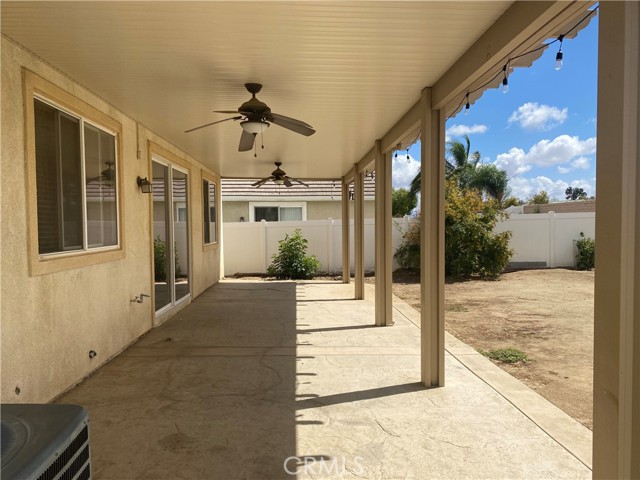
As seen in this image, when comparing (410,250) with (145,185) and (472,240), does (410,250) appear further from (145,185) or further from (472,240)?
(145,185)

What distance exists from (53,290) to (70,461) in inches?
109

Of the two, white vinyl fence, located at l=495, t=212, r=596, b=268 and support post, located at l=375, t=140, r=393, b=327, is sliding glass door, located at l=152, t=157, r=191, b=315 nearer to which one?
support post, located at l=375, t=140, r=393, b=327

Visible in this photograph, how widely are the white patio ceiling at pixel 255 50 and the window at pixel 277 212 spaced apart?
9846 mm

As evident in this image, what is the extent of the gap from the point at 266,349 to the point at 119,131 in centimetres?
306

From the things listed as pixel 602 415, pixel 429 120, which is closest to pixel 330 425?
pixel 602 415

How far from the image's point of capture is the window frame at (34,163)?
3.07 meters

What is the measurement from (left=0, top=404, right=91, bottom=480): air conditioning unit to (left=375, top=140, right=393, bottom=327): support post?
510cm

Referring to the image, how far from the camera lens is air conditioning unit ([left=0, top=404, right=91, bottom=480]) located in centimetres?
93

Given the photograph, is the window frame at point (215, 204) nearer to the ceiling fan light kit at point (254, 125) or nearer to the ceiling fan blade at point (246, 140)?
the ceiling fan blade at point (246, 140)

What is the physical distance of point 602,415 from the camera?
5.35ft

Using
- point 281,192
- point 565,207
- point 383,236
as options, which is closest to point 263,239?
point 281,192

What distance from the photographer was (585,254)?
12891mm

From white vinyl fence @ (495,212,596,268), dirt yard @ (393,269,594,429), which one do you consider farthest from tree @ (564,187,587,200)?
dirt yard @ (393,269,594,429)

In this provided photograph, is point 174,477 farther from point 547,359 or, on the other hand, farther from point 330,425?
point 547,359
